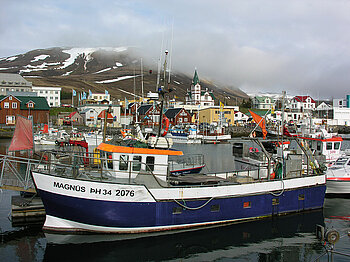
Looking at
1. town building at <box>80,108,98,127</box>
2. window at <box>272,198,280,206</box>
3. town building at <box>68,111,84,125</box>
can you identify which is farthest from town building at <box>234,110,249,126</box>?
window at <box>272,198,280,206</box>

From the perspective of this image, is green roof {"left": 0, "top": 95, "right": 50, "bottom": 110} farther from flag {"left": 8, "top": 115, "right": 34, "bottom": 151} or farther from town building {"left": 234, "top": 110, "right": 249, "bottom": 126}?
flag {"left": 8, "top": 115, "right": 34, "bottom": 151}

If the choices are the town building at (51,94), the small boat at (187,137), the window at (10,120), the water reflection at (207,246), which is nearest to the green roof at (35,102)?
the window at (10,120)

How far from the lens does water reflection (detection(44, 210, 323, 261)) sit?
14664 mm

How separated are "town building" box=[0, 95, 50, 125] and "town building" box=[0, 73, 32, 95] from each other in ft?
110

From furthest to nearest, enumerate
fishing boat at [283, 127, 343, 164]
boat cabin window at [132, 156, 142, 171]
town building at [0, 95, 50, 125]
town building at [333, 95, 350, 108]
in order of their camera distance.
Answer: town building at [333, 95, 350, 108] < town building at [0, 95, 50, 125] < fishing boat at [283, 127, 343, 164] < boat cabin window at [132, 156, 142, 171]

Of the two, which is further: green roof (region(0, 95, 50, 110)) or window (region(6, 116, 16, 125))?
green roof (region(0, 95, 50, 110))

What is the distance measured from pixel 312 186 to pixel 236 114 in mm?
99956

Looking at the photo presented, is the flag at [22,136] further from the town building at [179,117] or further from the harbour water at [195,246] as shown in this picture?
the town building at [179,117]

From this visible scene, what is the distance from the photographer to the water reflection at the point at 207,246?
48.1ft

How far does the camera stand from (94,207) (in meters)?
15.2

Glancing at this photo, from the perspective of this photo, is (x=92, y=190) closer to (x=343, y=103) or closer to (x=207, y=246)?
(x=207, y=246)

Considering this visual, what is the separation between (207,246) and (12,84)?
123m

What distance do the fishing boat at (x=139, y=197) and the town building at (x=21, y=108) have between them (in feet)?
239

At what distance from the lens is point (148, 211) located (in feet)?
51.7
